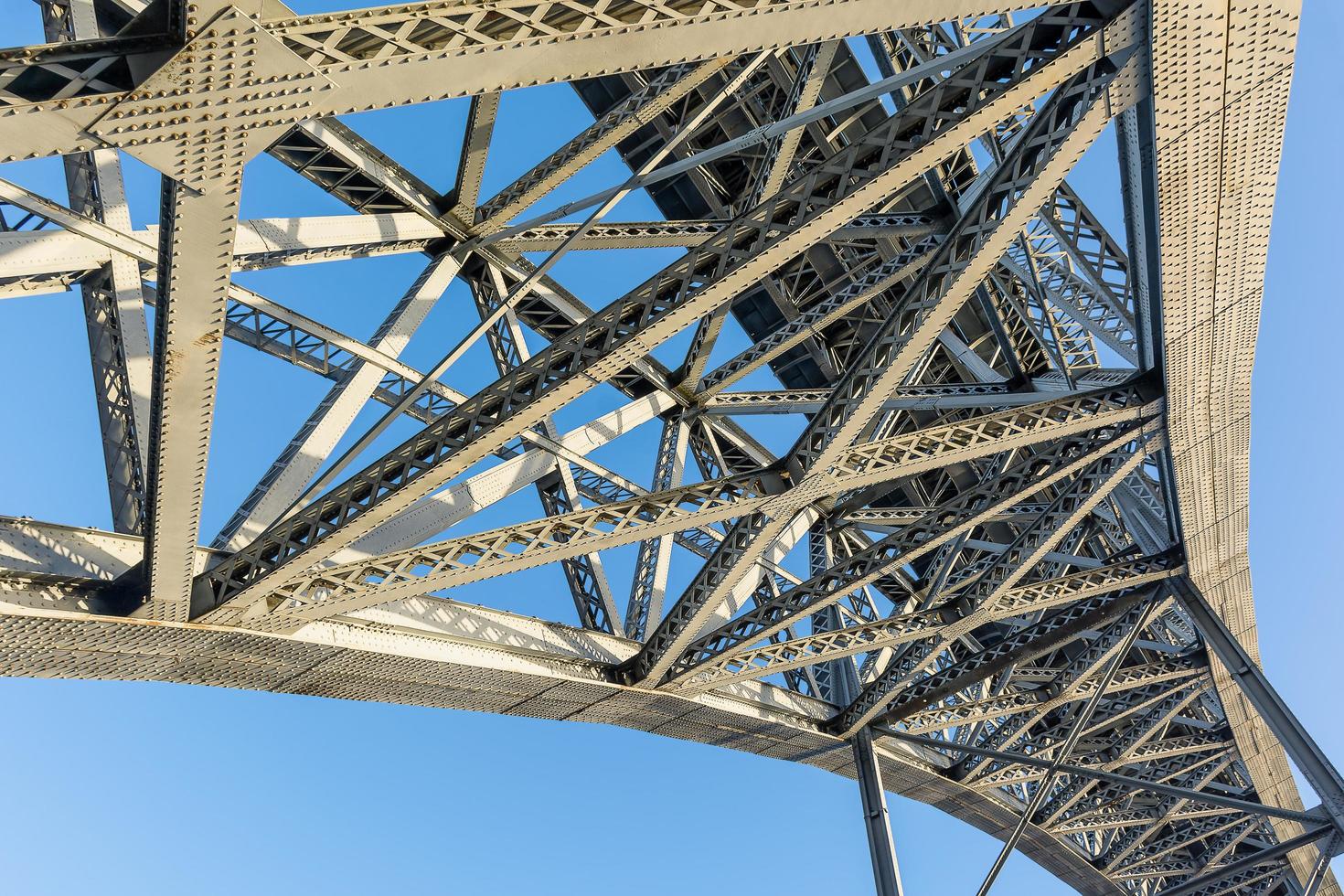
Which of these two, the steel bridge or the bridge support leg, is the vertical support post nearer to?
the steel bridge

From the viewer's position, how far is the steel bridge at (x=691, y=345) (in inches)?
197

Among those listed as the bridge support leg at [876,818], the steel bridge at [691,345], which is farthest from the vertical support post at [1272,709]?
the bridge support leg at [876,818]

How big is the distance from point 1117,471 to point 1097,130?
5476mm

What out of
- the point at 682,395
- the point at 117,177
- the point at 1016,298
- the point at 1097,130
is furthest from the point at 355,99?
the point at 1016,298

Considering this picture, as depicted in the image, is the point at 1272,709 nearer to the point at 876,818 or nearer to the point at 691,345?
the point at 876,818

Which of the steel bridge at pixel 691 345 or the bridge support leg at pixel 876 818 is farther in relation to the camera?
the bridge support leg at pixel 876 818

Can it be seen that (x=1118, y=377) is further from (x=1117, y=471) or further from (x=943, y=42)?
(x=943, y=42)

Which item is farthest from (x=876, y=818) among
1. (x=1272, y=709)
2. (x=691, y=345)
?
(x=691, y=345)

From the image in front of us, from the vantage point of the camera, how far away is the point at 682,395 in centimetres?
1358

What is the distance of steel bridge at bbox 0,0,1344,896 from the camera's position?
5.01m

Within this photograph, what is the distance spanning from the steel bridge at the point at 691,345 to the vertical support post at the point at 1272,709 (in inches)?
1.8

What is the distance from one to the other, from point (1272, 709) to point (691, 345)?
7.51m

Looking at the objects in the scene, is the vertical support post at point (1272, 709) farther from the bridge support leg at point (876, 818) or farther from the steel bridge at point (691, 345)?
the bridge support leg at point (876, 818)

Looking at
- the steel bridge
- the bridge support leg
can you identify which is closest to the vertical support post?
the steel bridge
